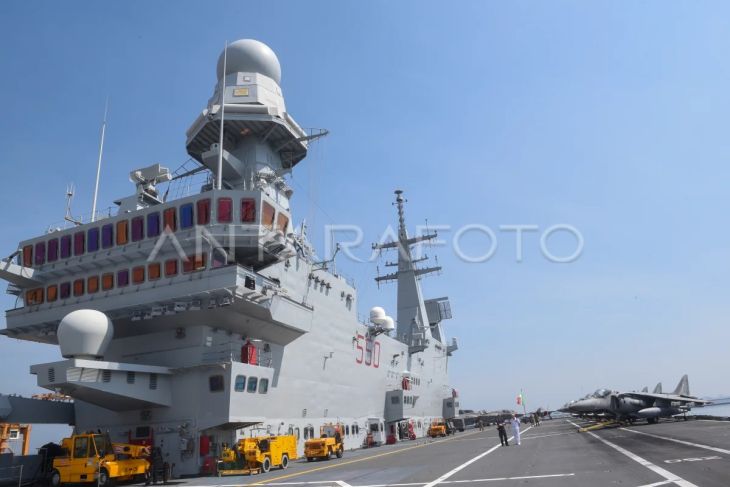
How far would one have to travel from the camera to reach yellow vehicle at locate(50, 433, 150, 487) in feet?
59.9

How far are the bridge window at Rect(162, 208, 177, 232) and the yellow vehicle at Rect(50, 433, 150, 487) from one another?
31.0 ft

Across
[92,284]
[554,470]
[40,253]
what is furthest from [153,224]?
[554,470]

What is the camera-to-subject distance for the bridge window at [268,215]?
24234 mm

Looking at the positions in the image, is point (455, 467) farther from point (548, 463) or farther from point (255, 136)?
point (255, 136)

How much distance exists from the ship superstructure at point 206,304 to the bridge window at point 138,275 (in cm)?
6

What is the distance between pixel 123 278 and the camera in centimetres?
2514

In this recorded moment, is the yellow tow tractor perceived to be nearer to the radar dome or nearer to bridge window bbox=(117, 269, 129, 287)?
the radar dome

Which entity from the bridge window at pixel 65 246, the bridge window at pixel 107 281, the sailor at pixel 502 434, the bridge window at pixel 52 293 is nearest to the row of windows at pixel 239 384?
the bridge window at pixel 107 281

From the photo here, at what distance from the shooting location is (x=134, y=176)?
95.7ft

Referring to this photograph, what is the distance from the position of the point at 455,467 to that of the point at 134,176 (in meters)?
23.0

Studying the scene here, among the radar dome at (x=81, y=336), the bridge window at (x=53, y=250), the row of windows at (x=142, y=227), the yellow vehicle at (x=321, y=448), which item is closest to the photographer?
the radar dome at (x=81, y=336)

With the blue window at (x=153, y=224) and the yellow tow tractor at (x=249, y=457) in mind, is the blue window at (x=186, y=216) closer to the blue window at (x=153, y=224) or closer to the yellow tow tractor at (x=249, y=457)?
the blue window at (x=153, y=224)

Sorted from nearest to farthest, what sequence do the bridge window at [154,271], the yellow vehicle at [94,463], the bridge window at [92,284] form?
1. the yellow vehicle at [94,463]
2. the bridge window at [154,271]
3. the bridge window at [92,284]

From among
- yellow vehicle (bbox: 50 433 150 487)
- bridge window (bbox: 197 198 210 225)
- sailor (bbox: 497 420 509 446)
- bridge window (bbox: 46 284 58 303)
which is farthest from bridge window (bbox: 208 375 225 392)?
sailor (bbox: 497 420 509 446)
